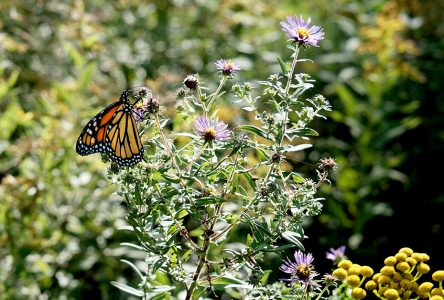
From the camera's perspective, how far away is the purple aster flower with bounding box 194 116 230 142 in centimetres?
178

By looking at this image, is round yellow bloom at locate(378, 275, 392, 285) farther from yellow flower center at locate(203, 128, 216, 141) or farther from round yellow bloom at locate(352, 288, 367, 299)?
yellow flower center at locate(203, 128, 216, 141)

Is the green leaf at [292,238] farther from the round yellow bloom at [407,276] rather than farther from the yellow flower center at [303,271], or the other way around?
the round yellow bloom at [407,276]

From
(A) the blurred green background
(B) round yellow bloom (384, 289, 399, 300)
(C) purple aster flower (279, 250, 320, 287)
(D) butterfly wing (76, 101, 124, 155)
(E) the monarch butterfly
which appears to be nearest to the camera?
(B) round yellow bloom (384, 289, 399, 300)

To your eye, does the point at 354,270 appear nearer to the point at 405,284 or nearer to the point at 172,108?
the point at 405,284

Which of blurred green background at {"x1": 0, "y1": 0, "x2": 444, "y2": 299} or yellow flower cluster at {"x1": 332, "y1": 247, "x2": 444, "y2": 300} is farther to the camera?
blurred green background at {"x1": 0, "y1": 0, "x2": 444, "y2": 299}

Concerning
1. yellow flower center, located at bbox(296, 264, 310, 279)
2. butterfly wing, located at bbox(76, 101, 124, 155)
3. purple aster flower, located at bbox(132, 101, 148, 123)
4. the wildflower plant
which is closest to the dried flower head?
the wildflower plant

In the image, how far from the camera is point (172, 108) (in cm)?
319

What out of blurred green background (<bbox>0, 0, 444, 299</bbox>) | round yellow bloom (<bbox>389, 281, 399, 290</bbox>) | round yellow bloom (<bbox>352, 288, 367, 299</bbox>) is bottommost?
round yellow bloom (<bbox>352, 288, 367, 299</bbox>)

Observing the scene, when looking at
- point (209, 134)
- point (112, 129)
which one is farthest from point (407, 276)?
point (112, 129)

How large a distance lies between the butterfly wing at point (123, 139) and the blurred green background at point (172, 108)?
767 millimetres

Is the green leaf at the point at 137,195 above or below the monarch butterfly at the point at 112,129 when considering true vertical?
below

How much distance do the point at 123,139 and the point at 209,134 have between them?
0.32 metres

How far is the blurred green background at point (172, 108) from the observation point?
10.5 feet

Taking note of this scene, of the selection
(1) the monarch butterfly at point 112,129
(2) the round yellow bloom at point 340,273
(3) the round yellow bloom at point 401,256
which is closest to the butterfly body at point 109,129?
(1) the monarch butterfly at point 112,129
